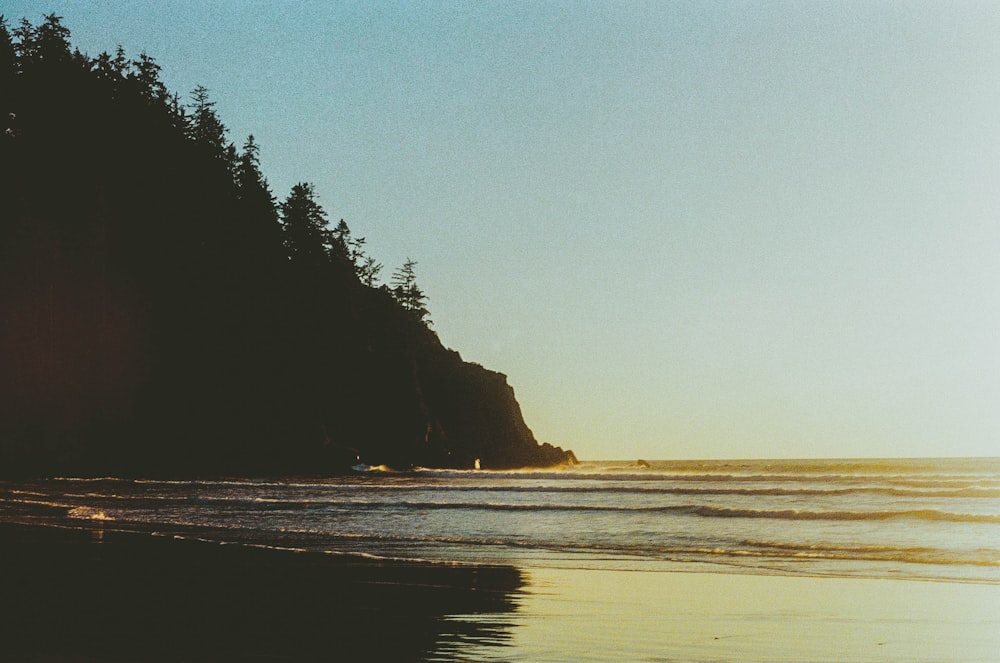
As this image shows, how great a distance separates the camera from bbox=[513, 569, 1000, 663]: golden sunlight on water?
8570mm

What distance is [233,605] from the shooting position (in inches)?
415

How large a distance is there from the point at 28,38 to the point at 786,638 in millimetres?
77835

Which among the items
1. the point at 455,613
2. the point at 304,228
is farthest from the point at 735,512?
the point at 304,228

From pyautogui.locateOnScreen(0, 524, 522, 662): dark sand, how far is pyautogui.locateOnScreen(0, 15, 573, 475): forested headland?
143ft

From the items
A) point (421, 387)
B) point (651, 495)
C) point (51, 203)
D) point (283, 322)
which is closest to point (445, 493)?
point (651, 495)

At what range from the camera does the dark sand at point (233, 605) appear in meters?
8.06

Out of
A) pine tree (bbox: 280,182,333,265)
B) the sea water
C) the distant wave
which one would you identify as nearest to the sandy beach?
the sea water

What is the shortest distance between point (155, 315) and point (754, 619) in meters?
56.9

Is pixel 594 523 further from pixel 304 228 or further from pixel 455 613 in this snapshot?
pixel 304 228

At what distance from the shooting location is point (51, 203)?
60156mm

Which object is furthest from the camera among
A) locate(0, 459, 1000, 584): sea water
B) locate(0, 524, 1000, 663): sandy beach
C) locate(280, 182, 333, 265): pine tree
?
locate(280, 182, 333, 265): pine tree

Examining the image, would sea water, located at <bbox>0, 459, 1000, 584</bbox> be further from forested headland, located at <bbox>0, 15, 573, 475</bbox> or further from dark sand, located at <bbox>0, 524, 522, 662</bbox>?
forested headland, located at <bbox>0, 15, 573, 475</bbox>

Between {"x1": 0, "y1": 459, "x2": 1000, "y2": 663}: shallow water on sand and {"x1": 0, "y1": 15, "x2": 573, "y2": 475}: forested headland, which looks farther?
{"x1": 0, "y1": 15, "x2": 573, "y2": 475}: forested headland

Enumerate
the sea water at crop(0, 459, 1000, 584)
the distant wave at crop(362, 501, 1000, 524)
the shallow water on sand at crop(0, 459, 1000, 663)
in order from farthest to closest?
the distant wave at crop(362, 501, 1000, 524) < the sea water at crop(0, 459, 1000, 584) < the shallow water on sand at crop(0, 459, 1000, 663)
